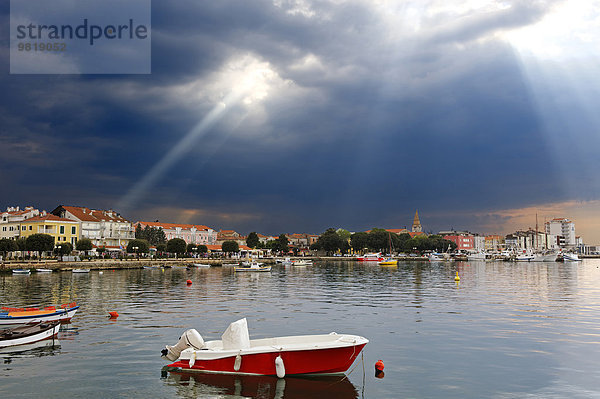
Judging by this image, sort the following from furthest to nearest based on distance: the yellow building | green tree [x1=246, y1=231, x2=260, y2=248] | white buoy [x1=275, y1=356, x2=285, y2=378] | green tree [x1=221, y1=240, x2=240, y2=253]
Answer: green tree [x1=246, y1=231, x2=260, y2=248]
green tree [x1=221, y1=240, x2=240, y2=253]
the yellow building
white buoy [x1=275, y1=356, x2=285, y2=378]

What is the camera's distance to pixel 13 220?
113 meters

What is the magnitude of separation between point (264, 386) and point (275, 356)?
1.05m

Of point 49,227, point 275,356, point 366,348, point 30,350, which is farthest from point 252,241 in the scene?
point 275,356

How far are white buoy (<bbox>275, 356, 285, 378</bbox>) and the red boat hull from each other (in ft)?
0.55

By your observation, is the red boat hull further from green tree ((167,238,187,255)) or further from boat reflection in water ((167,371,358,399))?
green tree ((167,238,187,255))

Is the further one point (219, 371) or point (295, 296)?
point (295, 296)

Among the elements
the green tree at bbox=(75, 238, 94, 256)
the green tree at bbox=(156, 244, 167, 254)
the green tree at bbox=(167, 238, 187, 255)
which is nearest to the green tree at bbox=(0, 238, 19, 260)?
the green tree at bbox=(75, 238, 94, 256)

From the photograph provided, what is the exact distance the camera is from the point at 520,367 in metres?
17.7

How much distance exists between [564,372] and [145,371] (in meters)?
16.4

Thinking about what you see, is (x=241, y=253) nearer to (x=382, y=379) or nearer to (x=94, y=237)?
(x=94, y=237)

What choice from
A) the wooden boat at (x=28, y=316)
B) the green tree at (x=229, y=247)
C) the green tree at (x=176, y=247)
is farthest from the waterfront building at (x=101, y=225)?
the wooden boat at (x=28, y=316)

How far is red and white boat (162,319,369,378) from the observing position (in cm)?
1529

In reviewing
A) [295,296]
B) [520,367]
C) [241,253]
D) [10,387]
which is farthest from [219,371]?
[241,253]

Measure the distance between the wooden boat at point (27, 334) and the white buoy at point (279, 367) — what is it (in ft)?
42.3
